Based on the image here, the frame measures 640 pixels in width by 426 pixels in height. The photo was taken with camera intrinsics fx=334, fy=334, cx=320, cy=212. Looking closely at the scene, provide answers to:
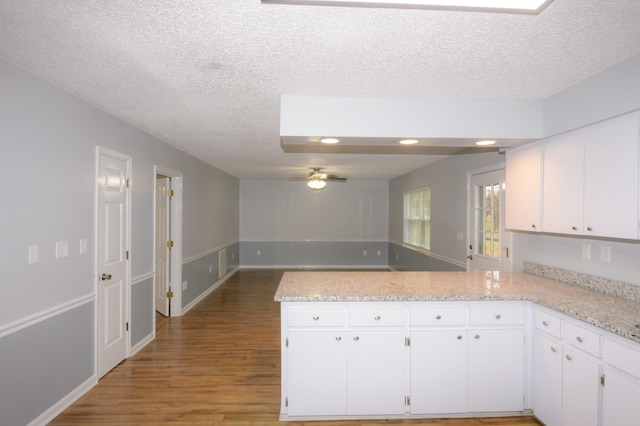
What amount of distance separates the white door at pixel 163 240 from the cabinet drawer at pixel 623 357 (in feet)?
16.1

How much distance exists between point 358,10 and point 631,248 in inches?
96.8

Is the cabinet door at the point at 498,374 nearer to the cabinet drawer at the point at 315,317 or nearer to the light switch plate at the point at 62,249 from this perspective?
the cabinet drawer at the point at 315,317

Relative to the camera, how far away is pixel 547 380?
2.36m

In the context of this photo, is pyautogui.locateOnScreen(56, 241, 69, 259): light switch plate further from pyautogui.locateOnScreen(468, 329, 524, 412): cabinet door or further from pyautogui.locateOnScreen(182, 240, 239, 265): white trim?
pyautogui.locateOnScreen(468, 329, 524, 412): cabinet door

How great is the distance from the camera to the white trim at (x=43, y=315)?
84.6 inches

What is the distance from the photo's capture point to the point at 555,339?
2.30 meters

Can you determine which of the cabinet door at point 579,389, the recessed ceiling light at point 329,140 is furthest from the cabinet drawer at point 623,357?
the recessed ceiling light at point 329,140

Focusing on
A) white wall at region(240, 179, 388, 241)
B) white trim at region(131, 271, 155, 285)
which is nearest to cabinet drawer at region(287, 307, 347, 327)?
white trim at region(131, 271, 155, 285)

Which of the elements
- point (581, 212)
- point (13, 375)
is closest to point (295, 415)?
point (13, 375)

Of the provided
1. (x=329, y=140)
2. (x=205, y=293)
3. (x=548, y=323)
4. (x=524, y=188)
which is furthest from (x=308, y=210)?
(x=548, y=323)

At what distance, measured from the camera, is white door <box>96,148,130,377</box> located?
310 cm

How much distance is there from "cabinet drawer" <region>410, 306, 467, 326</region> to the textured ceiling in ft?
5.47

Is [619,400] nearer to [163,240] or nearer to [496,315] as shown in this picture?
[496,315]

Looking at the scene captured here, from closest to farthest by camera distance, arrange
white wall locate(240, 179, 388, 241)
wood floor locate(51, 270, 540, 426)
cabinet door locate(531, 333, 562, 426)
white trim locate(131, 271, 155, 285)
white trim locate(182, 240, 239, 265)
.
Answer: cabinet door locate(531, 333, 562, 426)
wood floor locate(51, 270, 540, 426)
white trim locate(131, 271, 155, 285)
white trim locate(182, 240, 239, 265)
white wall locate(240, 179, 388, 241)
